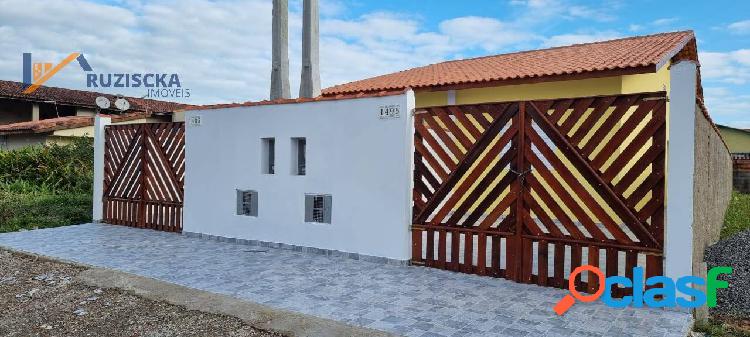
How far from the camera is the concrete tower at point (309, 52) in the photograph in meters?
10.5

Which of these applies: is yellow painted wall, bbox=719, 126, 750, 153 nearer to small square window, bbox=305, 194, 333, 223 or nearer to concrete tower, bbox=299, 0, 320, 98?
concrete tower, bbox=299, 0, 320, 98

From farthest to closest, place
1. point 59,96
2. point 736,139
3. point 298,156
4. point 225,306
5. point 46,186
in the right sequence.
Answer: point 736,139 → point 59,96 → point 46,186 → point 298,156 → point 225,306

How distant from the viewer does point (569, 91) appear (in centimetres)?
1055

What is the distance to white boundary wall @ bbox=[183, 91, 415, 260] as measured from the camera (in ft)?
21.5

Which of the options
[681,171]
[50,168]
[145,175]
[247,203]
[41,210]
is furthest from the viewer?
[50,168]

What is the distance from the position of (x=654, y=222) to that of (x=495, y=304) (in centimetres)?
177

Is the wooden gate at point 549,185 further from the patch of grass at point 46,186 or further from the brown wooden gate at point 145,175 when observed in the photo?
the patch of grass at point 46,186

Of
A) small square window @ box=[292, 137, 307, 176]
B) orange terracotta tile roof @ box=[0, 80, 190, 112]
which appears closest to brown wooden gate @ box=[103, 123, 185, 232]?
small square window @ box=[292, 137, 307, 176]

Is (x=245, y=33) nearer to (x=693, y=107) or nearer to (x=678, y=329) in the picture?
(x=693, y=107)

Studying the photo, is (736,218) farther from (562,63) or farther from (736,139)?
(736,139)

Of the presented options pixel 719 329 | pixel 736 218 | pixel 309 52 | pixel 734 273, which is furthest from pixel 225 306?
pixel 736 218

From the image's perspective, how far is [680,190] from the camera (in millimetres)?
4664

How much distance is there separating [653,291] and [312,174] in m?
4.62

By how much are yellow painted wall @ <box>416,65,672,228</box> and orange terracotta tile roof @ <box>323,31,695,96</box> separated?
0.35 m
